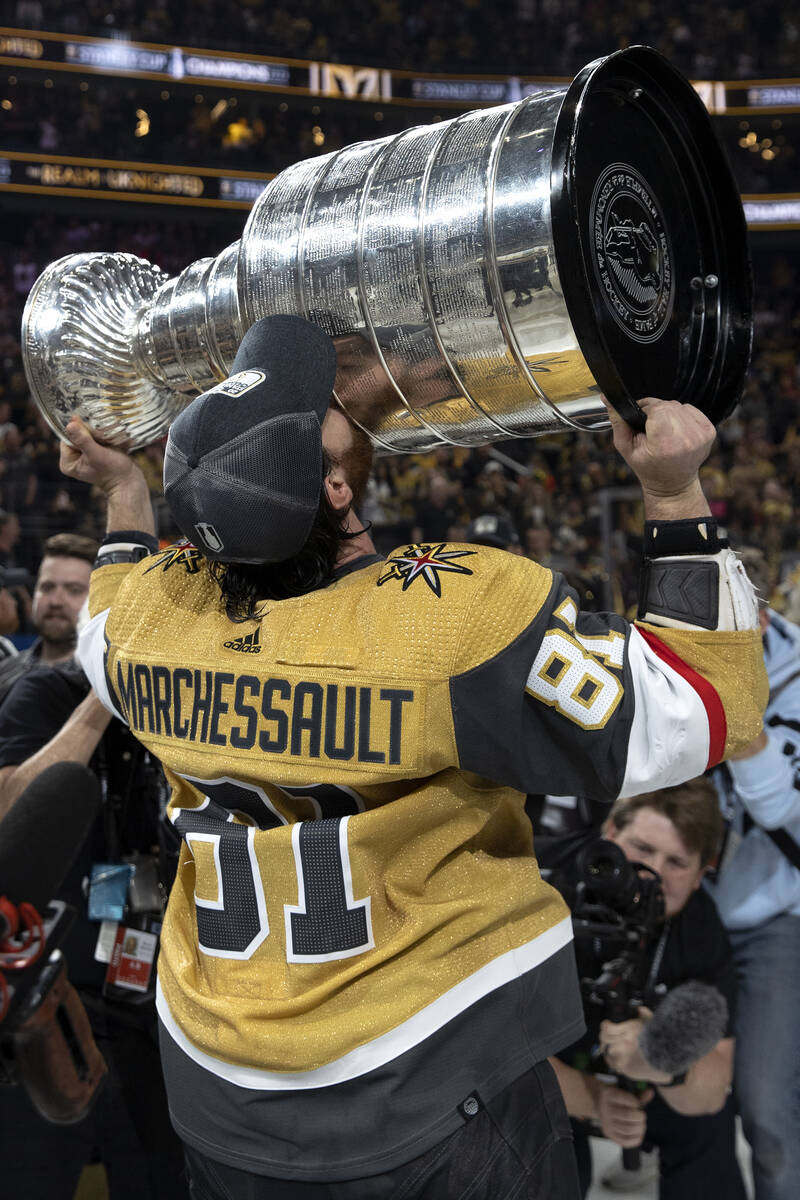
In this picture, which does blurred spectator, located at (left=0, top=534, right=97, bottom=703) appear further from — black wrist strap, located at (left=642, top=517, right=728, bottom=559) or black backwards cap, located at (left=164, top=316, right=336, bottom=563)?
black wrist strap, located at (left=642, top=517, right=728, bottom=559)

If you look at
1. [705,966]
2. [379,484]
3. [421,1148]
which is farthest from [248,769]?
[379,484]

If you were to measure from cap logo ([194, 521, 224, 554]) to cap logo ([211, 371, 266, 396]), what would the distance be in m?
0.14

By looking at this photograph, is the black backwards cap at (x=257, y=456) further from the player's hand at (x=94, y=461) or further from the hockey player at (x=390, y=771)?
the player's hand at (x=94, y=461)

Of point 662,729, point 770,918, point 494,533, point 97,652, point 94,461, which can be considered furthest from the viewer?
point 494,533

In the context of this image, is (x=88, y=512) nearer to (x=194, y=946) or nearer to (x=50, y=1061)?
(x=50, y=1061)

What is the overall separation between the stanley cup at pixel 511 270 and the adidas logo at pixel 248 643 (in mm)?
300

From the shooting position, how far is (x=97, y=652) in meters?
1.45

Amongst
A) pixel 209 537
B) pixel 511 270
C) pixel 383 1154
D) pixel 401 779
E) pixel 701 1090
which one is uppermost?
pixel 511 270

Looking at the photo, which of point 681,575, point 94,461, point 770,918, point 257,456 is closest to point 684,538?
point 681,575

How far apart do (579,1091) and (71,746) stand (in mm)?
1292

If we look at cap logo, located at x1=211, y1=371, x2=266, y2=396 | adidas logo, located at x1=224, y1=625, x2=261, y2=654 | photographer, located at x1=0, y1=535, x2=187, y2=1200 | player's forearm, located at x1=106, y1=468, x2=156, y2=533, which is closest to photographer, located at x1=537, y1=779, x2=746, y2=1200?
photographer, located at x1=0, y1=535, x2=187, y2=1200

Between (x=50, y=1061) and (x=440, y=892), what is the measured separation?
3.99ft

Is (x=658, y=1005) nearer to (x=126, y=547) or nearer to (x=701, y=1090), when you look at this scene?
(x=701, y=1090)

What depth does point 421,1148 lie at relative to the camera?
3.73 feet
